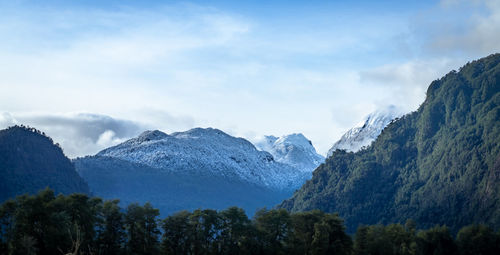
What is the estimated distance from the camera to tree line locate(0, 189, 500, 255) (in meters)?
145

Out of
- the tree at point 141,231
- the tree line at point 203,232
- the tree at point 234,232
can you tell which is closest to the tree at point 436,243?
the tree line at point 203,232

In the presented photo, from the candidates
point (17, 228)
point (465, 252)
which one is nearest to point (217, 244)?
point (17, 228)

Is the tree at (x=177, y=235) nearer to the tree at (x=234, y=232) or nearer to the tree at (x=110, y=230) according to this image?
the tree at (x=234, y=232)

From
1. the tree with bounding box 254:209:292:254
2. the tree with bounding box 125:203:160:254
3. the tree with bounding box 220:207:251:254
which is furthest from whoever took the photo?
the tree with bounding box 254:209:292:254

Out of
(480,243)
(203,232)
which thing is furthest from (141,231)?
(480,243)

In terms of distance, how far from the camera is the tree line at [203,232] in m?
145

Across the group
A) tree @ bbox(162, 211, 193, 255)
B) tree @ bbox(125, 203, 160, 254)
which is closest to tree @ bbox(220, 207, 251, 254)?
tree @ bbox(162, 211, 193, 255)

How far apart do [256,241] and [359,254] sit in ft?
96.7

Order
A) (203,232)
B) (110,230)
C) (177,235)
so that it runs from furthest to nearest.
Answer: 1. (203,232)
2. (177,235)
3. (110,230)

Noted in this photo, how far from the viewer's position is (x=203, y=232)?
158 meters

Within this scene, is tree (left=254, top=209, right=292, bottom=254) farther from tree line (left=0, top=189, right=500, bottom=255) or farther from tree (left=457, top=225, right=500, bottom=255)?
tree (left=457, top=225, right=500, bottom=255)

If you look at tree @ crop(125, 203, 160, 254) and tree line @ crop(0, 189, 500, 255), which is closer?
tree line @ crop(0, 189, 500, 255)

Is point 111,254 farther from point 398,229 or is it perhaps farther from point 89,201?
point 398,229

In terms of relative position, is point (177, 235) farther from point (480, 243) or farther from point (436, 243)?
point (480, 243)
